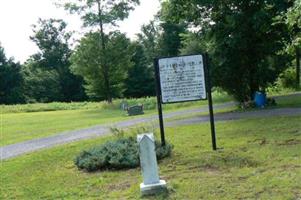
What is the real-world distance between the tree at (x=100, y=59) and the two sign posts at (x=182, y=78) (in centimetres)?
3864

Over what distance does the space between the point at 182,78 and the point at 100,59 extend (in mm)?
39054

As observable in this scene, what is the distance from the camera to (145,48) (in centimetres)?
8712

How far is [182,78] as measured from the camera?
10.8 metres

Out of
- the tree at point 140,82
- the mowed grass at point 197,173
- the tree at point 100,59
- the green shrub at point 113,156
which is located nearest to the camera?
the mowed grass at point 197,173

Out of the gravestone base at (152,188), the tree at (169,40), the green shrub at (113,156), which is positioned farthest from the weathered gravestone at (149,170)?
the tree at (169,40)

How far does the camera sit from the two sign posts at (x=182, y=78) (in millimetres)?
10766

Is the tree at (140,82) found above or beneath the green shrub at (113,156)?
above

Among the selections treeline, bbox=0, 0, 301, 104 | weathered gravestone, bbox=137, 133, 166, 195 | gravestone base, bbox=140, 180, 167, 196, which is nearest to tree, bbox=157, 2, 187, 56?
treeline, bbox=0, 0, 301, 104

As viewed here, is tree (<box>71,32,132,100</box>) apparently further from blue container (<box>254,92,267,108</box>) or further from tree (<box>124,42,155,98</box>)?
blue container (<box>254,92,267,108</box>)

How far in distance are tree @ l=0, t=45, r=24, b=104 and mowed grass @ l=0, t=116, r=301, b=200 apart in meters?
63.0

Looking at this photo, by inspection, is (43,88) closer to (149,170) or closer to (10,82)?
(10,82)

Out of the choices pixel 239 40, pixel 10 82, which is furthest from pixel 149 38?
pixel 239 40

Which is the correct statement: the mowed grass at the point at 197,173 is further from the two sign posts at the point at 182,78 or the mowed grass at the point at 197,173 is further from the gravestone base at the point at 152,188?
the two sign posts at the point at 182,78

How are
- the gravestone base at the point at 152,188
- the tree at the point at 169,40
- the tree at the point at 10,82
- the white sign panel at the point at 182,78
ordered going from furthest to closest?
the tree at the point at 169,40
the tree at the point at 10,82
the white sign panel at the point at 182,78
the gravestone base at the point at 152,188
